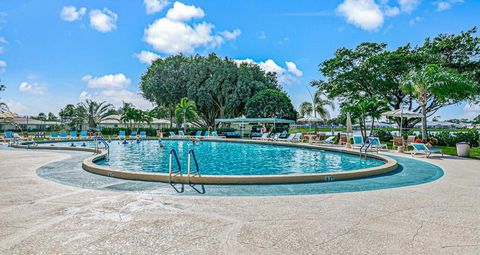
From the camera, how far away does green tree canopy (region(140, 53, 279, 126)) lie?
3753 cm

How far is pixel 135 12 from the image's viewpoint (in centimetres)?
1703

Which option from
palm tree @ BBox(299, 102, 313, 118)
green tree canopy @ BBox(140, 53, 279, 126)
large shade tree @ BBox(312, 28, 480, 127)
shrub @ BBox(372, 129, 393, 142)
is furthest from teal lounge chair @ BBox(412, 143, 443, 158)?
palm tree @ BBox(299, 102, 313, 118)

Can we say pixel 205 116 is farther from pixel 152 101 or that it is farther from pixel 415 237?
pixel 415 237

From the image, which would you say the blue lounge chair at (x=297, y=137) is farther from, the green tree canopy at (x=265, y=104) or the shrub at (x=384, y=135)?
the green tree canopy at (x=265, y=104)

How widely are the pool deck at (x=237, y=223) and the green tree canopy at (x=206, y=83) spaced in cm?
3159

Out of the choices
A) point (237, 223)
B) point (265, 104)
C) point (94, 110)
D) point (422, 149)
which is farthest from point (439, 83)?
point (94, 110)

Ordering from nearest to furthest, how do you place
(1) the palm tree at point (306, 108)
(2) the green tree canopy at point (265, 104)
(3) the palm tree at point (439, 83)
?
(3) the palm tree at point (439, 83), (2) the green tree canopy at point (265, 104), (1) the palm tree at point (306, 108)

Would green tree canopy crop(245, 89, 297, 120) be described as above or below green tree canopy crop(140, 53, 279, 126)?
below

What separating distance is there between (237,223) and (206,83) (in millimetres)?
34650

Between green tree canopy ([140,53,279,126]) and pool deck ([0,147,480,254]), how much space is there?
3159 cm

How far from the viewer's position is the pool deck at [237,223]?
3.49 m

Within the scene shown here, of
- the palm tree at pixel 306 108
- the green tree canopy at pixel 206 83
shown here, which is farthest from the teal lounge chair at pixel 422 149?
the palm tree at pixel 306 108

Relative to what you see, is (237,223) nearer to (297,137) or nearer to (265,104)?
(297,137)

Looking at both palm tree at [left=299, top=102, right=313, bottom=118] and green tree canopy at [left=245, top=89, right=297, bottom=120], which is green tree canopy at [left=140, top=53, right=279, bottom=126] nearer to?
green tree canopy at [left=245, top=89, right=297, bottom=120]
